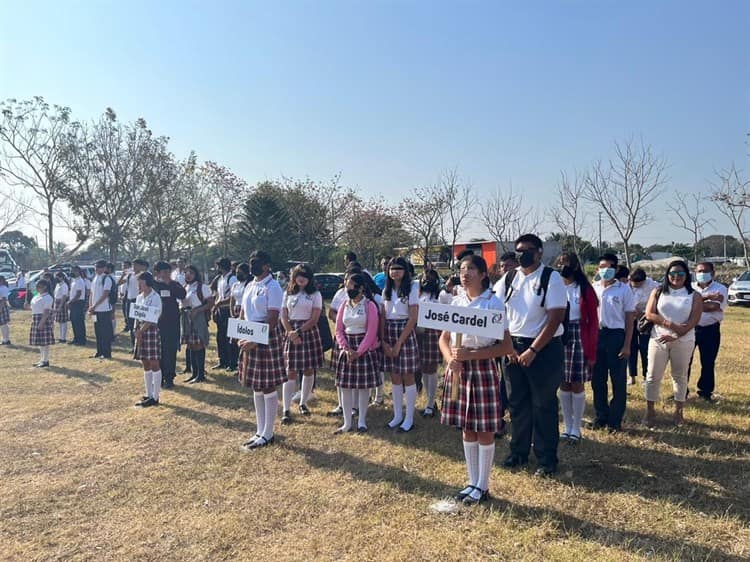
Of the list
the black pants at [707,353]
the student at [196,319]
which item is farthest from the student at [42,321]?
the black pants at [707,353]

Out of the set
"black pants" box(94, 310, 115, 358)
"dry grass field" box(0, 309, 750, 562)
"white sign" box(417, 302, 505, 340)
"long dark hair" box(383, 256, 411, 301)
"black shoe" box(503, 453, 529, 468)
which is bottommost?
"dry grass field" box(0, 309, 750, 562)

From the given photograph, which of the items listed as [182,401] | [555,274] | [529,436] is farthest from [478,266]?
[182,401]

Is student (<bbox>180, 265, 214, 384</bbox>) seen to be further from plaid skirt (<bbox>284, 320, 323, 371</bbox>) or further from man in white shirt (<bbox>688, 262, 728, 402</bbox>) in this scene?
man in white shirt (<bbox>688, 262, 728, 402</bbox>)

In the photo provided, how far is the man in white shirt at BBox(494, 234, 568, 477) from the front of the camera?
405 centimetres

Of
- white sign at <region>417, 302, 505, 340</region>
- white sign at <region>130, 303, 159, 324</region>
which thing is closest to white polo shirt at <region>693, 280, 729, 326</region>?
white sign at <region>417, 302, 505, 340</region>

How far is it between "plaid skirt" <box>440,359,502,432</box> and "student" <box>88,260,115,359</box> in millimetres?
9211

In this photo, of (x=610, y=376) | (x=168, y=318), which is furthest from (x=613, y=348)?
(x=168, y=318)

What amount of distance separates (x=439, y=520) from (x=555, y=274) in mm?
2070

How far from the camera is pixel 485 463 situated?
153 inches

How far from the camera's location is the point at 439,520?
372cm

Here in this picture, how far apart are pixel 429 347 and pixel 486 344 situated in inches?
106

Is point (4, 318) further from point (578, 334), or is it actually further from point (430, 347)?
point (578, 334)

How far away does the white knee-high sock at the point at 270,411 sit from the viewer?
5328 mm

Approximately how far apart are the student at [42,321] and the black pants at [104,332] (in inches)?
33.2
